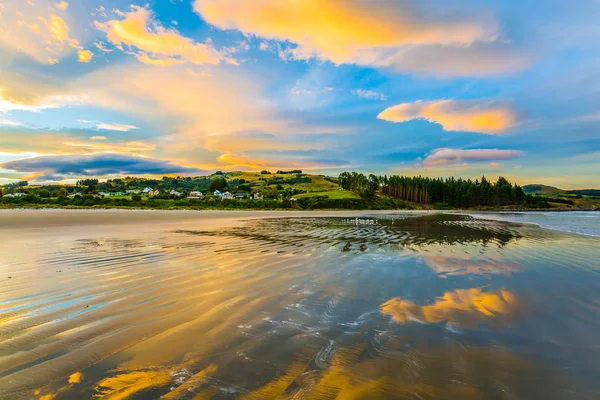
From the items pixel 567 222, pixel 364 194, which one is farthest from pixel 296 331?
pixel 364 194

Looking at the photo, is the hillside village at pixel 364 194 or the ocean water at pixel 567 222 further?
the hillside village at pixel 364 194

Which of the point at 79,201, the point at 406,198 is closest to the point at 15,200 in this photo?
the point at 79,201

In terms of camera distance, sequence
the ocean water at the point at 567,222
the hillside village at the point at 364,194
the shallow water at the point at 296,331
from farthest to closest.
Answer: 1. the hillside village at the point at 364,194
2. the ocean water at the point at 567,222
3. the shallow water at the point at 296,331

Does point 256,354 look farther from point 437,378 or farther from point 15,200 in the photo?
point 15,200

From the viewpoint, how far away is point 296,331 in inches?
208

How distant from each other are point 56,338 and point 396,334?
5730 millimetres

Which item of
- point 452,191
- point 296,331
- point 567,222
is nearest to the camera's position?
point 296,331

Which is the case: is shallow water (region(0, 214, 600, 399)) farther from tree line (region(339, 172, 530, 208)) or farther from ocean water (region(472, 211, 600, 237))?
tree line (region(339, 172, 530, 208))

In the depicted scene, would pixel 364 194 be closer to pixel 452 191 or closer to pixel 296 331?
pixel 452 191

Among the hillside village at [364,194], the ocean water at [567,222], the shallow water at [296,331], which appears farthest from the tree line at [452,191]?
the shallow water at [296,331]

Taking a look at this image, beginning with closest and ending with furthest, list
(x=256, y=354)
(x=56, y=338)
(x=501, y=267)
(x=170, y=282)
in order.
A: (x=256, y=354) < (x=56, y=338) < (x=170, y=282) < (x=501, y=267)

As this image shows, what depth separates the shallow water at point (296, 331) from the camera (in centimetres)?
364

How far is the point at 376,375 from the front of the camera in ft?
12.8

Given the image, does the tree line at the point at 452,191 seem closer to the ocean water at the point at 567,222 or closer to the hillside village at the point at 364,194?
the hillside village at the point at 364,194
